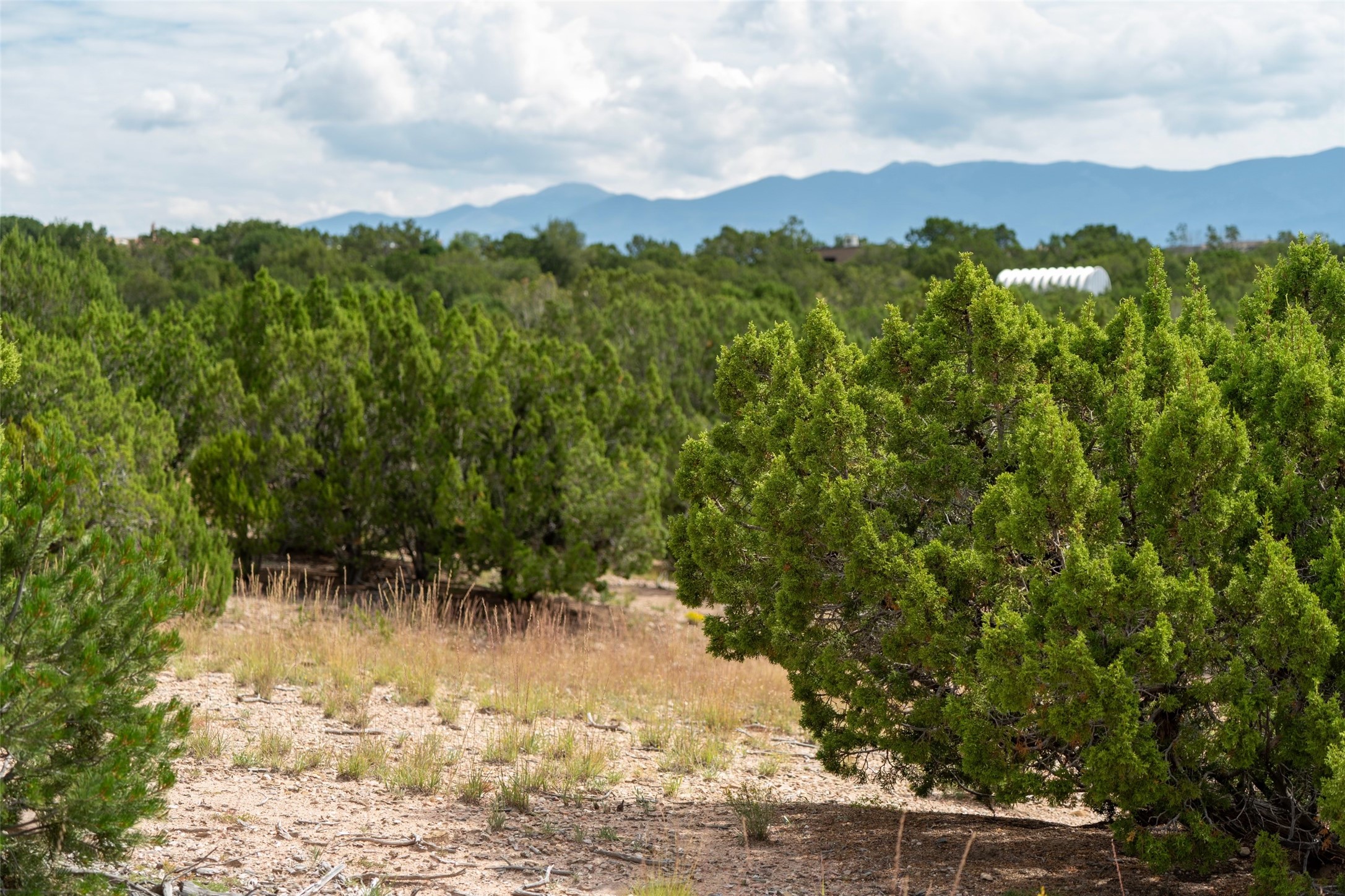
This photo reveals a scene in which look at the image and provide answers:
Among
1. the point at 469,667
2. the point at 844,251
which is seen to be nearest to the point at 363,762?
the point at 469,667

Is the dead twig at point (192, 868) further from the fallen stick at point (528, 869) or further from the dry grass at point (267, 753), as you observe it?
the dry grass at point (267, 753)

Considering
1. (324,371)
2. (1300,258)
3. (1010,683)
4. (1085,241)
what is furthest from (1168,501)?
(1085,241)

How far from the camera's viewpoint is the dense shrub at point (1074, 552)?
13.4 feet

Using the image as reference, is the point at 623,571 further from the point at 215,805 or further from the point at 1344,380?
the point at 1344,380

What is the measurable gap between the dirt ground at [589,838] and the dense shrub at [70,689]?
1.19ft

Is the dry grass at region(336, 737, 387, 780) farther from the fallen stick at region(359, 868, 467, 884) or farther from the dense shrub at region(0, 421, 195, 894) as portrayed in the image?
the dense shrub at region(0, 421, 195, 894)

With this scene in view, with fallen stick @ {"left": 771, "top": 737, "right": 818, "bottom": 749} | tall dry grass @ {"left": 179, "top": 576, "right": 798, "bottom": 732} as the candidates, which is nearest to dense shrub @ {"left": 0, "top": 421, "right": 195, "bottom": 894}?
tall dry grass @ {"left": 179, "top": 576, "right": 798, "bottom": 732}

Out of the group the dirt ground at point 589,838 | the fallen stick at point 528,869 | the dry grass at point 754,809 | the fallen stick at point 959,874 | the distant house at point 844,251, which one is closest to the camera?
the fallen stick at point 959,874

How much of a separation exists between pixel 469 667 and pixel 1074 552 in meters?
5.49

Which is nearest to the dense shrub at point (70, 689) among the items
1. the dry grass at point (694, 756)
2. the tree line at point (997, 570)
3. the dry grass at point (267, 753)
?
the tree line at point (997, 570)

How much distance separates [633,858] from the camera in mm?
5215

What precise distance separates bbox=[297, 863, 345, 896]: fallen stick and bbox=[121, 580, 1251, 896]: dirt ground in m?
0.03

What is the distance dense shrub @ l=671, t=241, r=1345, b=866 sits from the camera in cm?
Result: 409

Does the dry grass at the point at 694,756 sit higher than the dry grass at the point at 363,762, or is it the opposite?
the dry grass at the point at 363,762
